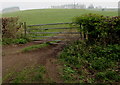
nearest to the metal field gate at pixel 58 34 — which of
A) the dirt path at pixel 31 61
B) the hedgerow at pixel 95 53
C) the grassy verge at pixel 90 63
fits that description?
the hedgerow at pixel 95 53

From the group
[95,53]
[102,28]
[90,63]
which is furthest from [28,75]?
[102,28]

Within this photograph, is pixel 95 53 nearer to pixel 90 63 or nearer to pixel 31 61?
pixel 90 63

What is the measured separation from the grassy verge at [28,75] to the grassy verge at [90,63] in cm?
72

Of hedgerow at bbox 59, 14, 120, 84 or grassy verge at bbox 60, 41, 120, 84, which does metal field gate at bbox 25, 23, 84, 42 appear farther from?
grassy verge at bbox 60, 41, 120, 84

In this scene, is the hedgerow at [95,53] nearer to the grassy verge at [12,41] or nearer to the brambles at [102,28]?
the brambles at [102,28]

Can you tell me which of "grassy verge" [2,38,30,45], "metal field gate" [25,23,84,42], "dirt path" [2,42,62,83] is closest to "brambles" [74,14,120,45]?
"metal field gate" [25,23,84,42]

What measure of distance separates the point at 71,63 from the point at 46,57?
1310 millimetres

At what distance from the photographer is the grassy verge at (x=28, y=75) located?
3586mm

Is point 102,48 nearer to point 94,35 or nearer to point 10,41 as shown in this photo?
point 94,35

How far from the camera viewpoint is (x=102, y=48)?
5.48 metres

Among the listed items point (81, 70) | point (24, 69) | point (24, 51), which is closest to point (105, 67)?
point (81, 70)

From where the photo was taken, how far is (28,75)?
384cm

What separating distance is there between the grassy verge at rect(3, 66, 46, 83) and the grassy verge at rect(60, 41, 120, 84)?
72 cm

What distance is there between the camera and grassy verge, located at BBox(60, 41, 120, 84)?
12.3ft
